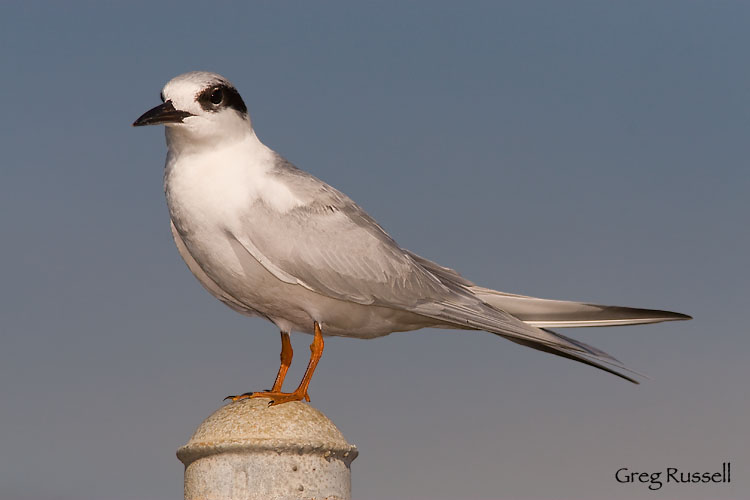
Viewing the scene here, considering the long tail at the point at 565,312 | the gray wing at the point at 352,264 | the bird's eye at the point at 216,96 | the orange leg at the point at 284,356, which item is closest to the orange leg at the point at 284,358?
the orange leg at the point at 284,356

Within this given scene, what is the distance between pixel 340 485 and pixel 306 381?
3.33 ft

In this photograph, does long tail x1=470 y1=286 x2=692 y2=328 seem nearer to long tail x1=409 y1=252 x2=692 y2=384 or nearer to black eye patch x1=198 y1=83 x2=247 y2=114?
long tail x1=409 y1=252 x2=692 y2=384

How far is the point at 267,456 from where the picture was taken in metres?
→ 10.6

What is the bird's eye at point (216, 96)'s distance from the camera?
10.8 m

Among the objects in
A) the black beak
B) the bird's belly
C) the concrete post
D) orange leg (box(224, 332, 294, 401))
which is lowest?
the concrete post

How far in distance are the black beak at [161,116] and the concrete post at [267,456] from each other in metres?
2.74

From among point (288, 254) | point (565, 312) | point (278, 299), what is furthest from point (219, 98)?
point (565, 312)

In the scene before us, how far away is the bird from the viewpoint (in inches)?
424

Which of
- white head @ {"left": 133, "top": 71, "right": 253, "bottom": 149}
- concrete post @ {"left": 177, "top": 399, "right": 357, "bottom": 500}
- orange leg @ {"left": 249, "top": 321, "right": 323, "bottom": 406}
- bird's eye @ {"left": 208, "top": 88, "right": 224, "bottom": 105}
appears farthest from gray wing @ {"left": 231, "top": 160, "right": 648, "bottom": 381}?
concrete post @ {"left": 177, "top": 399, "right": 357, "bottom": 500}

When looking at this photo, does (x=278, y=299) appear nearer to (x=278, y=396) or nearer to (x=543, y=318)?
(x=278, y=396)

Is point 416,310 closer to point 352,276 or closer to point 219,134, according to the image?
point 352,276

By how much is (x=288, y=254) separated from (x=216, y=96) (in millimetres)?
1601

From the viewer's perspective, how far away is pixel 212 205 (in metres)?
10.7

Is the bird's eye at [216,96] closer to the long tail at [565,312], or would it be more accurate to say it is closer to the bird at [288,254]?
the bird at [288,254]
